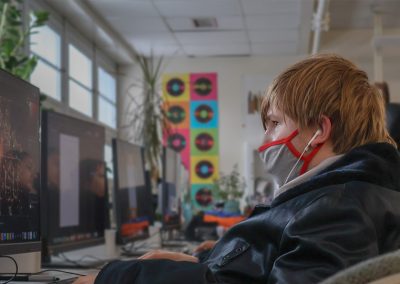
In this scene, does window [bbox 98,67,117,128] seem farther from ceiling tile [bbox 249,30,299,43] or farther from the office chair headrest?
the office chair headrest

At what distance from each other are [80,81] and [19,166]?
6221 millimetres

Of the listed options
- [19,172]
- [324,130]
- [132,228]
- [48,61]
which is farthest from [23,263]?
[48,61]

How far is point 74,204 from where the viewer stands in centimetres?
218

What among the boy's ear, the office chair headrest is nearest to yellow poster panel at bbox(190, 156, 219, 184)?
the office chair headrest

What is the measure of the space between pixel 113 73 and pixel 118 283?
808cm

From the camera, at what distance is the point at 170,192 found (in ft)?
13.2

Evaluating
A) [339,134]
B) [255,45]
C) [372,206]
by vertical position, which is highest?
[255,45]

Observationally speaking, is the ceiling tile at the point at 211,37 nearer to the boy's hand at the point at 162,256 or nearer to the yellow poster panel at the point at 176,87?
the yellow poster panel at the point at 176,87

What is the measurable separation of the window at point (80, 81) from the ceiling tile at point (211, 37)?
1191 mm

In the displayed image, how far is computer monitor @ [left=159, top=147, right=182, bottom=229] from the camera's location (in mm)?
3737

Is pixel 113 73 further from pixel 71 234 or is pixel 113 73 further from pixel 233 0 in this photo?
pixel 71 234

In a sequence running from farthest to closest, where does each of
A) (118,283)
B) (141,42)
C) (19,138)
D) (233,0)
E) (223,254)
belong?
(141,42) → (233,0) → (19,138) → (223,254) → (118,283)

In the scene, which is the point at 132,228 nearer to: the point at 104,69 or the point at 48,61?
the point at 48,61

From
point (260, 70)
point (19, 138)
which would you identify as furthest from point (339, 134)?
point (260, 70)
